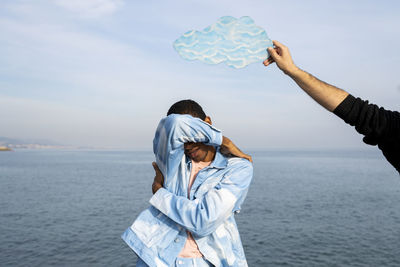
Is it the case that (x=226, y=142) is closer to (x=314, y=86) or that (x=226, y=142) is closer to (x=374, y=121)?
(x=314, y=86)

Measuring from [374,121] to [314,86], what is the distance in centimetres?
45

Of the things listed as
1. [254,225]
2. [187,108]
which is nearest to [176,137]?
[187,108]

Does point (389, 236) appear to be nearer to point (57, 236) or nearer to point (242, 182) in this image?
point (57, 236)

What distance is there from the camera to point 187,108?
2598 mm

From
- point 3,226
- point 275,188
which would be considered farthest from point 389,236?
point 3,226

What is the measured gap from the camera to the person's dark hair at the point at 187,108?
8.50 ft

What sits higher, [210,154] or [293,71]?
[293,71]

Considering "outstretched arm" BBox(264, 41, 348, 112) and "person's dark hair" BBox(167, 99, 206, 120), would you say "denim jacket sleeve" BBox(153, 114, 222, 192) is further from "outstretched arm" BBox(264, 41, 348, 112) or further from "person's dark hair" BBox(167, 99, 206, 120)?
"outstretched arm" BBox(264, 41, 348, 112)

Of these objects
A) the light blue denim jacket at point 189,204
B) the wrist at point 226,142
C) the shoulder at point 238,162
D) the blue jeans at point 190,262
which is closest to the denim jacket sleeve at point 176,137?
the light blue denim jacket at point 189,204

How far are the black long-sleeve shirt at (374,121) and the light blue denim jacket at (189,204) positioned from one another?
2.73ft

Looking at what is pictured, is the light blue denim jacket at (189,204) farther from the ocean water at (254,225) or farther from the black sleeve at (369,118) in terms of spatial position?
the ocean water at (254,225)

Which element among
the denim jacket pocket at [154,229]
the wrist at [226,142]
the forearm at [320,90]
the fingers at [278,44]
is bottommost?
the denim jacket pocket at [154,229]

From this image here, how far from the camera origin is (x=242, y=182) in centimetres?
258

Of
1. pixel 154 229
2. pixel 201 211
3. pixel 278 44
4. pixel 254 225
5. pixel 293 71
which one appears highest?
pixel 278 44
